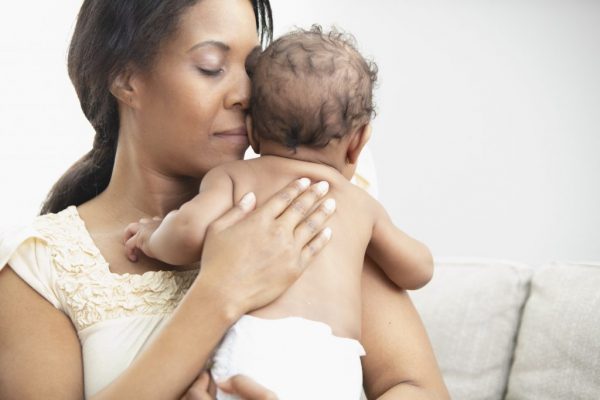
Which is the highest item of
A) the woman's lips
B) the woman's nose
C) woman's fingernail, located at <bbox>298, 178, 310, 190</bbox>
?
the woman's nose

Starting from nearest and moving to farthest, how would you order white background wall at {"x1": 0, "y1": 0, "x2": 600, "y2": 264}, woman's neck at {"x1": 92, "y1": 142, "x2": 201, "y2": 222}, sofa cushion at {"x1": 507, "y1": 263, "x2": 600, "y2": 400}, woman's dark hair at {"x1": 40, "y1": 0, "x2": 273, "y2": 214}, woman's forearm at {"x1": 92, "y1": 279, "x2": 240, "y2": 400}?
woman's forearm at {"x1": 92, "y1": 279, "x2": 240, "y2": 400}
woman's dark hair at {"x1": 40, "y1": 0, "x2": 273, "y2": 214}
woman's neck at {"x1": 92, "y1": 142, "x2": 201, "y2": 222}
sofa cushion at {"x1": 507, "y1": 263, "x2": 600, "y2": 400}
white background wall at {"x1": 0, "y1": 0, "x2": 600, "y2": 264}

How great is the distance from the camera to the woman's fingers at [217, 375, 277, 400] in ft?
3.95

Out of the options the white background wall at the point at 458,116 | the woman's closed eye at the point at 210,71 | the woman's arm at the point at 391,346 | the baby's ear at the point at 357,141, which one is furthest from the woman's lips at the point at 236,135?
the white background wall at the point at 458,116

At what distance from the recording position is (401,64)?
11.1 feet

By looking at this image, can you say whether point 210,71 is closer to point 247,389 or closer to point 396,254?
point 396,254

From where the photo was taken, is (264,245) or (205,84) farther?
(205,84)

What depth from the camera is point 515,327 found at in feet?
8.28

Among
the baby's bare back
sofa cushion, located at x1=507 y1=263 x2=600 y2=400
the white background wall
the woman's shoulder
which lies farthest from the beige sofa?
the woman's shoulder

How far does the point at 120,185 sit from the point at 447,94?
1804 mm

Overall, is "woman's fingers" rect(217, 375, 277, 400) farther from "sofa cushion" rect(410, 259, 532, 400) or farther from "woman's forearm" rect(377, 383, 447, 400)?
"sofa cushion" rect(410, 259, 532, 400)

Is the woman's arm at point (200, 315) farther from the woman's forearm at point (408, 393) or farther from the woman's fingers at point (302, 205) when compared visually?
the woman's forearm at point (408, 393)

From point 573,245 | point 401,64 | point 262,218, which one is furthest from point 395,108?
point 262,218

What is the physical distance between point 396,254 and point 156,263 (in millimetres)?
481

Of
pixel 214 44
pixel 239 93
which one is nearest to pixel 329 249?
pixel 239 93
